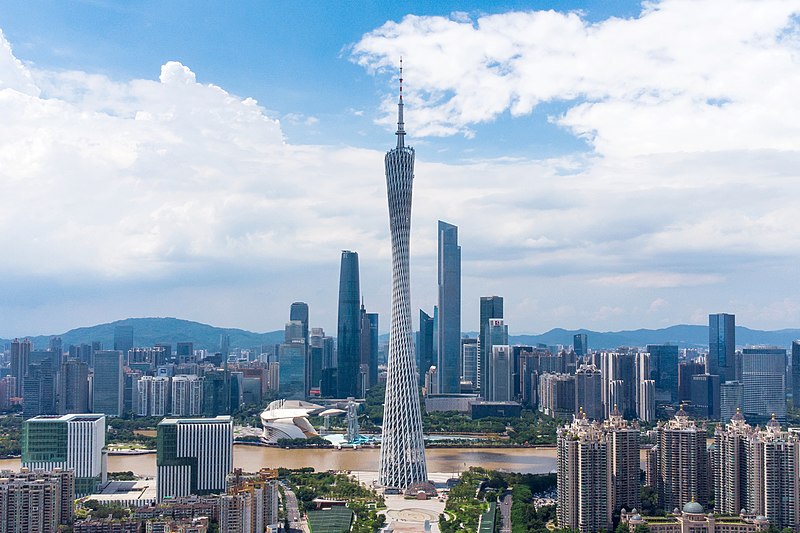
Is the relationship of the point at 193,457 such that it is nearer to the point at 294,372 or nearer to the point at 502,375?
the point at 502,375

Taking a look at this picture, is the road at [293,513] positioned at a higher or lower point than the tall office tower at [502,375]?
lower

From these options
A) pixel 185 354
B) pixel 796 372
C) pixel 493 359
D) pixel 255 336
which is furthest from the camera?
pixel 255 336

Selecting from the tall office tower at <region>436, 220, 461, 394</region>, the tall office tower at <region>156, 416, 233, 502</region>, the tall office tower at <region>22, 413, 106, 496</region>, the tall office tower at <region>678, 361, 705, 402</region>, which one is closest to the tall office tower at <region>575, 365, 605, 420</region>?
the tall office tower at <region>678, 361, 705, 402</region>

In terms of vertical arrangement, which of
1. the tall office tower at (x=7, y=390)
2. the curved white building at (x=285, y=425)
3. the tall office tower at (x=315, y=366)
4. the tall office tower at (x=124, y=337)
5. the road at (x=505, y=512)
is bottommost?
the road at (x=505, y=512)

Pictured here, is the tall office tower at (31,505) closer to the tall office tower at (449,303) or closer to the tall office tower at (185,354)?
the tall office tower at (449,303)

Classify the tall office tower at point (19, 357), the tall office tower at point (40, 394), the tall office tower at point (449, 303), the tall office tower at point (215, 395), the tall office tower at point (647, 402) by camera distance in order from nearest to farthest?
1. the tall office tower at point (647, 402)
2. the tall office tower at point (40, 394)
3. the tall office tower at point (215, 395)
4. the tall office tower at point (19, 357)
5. the tall office tower at point (449, 303)

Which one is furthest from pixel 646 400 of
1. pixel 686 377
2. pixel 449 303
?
pixel 449 303

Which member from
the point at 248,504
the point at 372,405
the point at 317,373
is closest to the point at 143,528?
the point at 248,504

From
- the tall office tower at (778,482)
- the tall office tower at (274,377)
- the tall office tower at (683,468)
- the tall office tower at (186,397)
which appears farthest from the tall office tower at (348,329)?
the tall office tower at (778,482)
